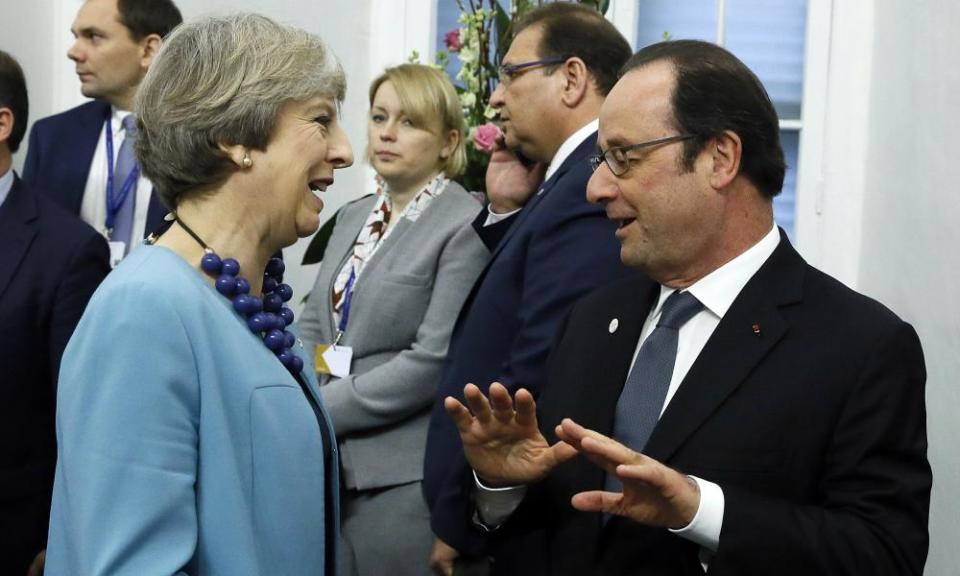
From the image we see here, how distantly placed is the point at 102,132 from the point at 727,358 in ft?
8.15

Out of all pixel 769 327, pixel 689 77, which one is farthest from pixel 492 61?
pixel 769 327

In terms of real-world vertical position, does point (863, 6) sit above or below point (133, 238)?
above

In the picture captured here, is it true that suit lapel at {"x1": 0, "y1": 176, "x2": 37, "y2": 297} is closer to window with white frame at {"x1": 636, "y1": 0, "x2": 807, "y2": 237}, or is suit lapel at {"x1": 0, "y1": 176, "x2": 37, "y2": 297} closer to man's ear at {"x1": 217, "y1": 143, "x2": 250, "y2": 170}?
man's ear at {"x1": 217, "y1": 143, "x2": 250, "y2": 170}

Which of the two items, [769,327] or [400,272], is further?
[400,272]

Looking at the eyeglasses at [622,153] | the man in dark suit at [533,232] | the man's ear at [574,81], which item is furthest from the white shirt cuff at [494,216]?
the eyeglasses at [622,153]

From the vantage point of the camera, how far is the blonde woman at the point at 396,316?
3.32 metres

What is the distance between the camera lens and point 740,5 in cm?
461

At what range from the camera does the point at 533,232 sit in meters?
2.83

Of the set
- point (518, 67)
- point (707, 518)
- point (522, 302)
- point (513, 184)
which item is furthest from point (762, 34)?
point (707, 518)

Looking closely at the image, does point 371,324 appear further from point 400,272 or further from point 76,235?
point 76,235

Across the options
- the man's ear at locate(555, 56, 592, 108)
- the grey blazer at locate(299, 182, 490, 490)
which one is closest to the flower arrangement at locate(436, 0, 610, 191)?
the grey blazer at locate(299, 182, 490, 490)

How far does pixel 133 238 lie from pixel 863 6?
8.02 feet

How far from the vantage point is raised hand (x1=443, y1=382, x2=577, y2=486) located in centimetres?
207

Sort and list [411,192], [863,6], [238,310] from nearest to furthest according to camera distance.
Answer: [238,310] → [411,192] → [863,6]
